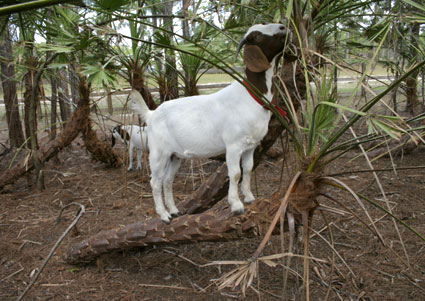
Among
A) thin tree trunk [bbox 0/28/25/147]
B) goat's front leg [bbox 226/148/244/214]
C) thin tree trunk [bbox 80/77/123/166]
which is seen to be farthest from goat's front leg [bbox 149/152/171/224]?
thin tree trunk [bbox 0/28/25/147]

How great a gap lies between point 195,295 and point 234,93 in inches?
58.4

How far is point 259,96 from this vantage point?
1.85 m

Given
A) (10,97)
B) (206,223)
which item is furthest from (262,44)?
(10,97)

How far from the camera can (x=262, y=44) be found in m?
1.93

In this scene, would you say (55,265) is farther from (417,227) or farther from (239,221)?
(417,227)

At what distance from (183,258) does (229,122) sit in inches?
61.2

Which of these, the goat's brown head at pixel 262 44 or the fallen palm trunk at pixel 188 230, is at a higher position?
the goat's brown head at pixel 262 44

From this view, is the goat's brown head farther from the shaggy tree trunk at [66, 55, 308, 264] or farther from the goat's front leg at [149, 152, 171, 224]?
the goat's front leg at [149, 152, 171, 224]

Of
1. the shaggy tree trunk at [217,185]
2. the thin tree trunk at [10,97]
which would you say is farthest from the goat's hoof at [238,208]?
the thin tree trunk at [10,97]

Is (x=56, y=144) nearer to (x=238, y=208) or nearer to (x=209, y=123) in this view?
(x=209, y=123)

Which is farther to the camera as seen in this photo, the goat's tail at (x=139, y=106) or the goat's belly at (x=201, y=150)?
the goat's tail at (x=139, y=106)

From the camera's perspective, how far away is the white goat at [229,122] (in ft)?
6.38

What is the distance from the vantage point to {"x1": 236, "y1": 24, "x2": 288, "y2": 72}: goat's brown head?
74.2 inches

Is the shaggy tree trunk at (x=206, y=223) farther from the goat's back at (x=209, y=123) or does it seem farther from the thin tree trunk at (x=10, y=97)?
the thin tree trunk at (x=10, y=97)
